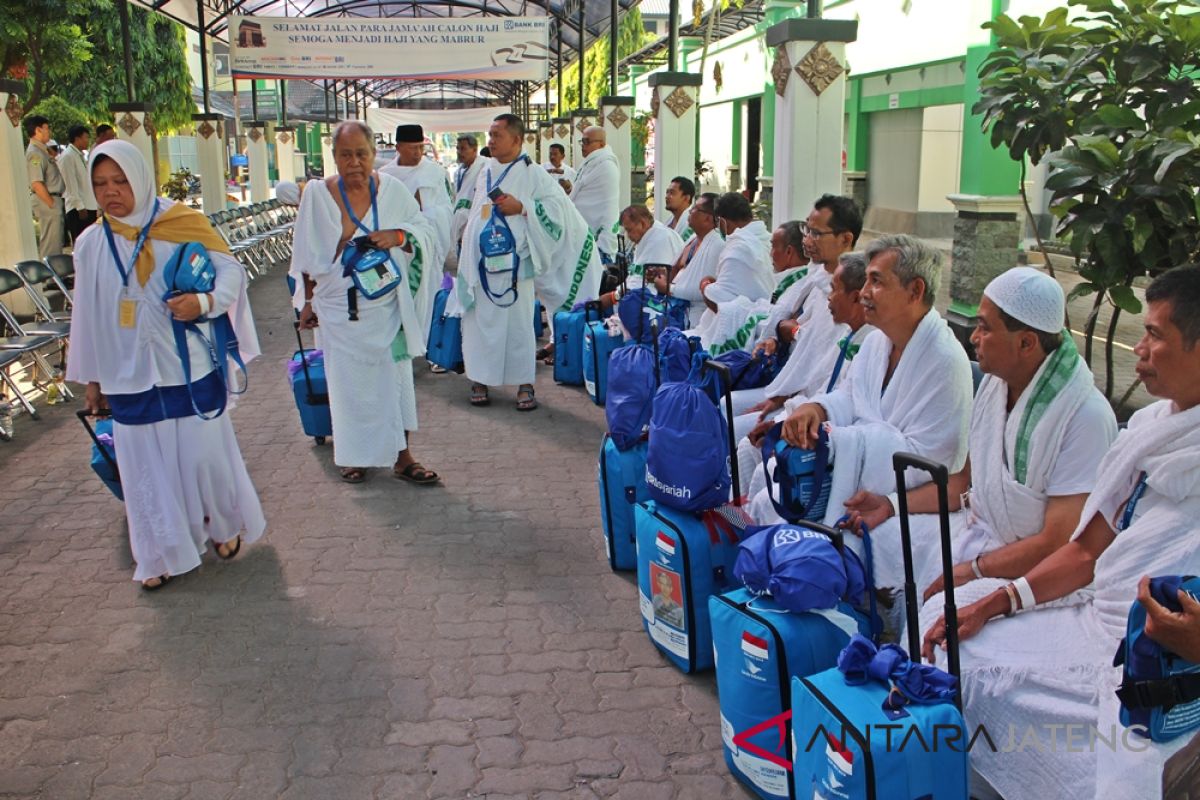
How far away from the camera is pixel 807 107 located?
6.89m

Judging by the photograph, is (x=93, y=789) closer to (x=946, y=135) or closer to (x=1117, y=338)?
(x=1117, y=338)

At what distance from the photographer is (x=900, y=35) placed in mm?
16375

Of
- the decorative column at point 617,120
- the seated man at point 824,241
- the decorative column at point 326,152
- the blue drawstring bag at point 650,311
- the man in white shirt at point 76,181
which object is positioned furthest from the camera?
the decorative column at point 326,152

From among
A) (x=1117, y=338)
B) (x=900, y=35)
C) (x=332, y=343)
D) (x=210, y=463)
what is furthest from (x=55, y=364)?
(x=900, y=35)

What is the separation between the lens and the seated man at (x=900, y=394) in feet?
10.9

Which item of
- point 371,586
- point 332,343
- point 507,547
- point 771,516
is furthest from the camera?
point 332,343

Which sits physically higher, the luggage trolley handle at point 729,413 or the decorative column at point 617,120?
the decorative column at point 617,120

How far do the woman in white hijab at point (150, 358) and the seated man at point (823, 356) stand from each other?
6.83 feet

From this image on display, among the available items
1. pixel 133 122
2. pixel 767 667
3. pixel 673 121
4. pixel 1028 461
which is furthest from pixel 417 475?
pixel 133 122

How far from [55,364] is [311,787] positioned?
7116 mm

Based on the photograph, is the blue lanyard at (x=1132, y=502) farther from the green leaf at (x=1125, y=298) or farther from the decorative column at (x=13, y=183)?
the decorative column at (x=13, y=183)

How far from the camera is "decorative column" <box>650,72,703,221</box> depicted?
Answer: 11.7 m

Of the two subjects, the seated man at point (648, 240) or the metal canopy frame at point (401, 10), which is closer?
the seated man at point (648, 240)

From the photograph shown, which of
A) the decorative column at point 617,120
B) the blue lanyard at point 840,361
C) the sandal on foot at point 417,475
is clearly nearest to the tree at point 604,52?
the decorative column at point 617,120
